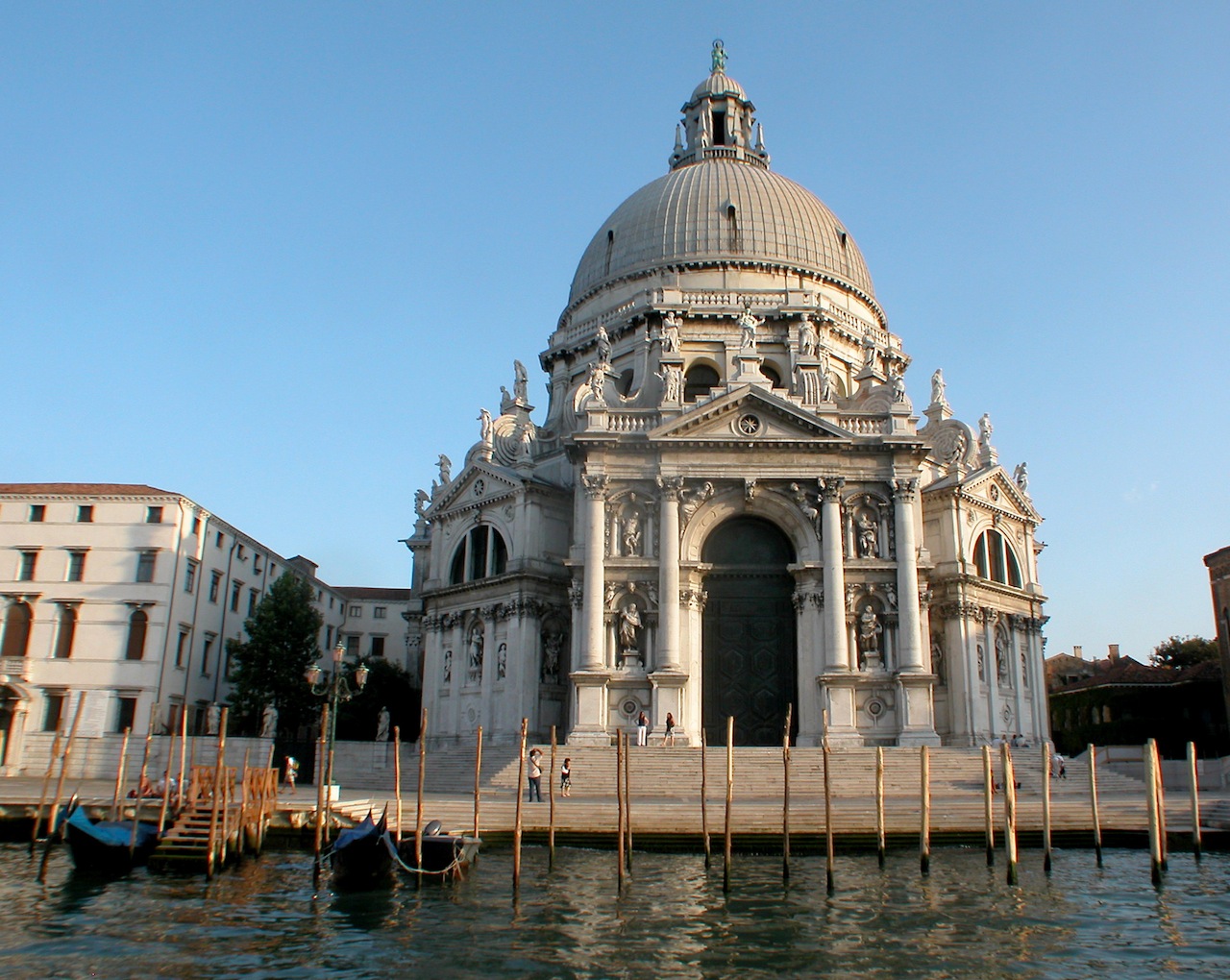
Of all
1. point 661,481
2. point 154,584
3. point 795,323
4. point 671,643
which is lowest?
point 671,643

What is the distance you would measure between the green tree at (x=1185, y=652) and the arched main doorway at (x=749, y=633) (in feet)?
93.4

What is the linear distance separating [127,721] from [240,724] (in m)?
3.64

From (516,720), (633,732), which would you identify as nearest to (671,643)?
(633,732)

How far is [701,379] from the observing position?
1411 inches

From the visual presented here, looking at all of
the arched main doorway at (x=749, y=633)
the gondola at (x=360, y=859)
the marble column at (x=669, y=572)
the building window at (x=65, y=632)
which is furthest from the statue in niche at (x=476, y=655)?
the gondola at (x=360, y=859)

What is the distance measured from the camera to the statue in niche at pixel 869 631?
28625 mm

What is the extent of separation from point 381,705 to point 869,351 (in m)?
21.6

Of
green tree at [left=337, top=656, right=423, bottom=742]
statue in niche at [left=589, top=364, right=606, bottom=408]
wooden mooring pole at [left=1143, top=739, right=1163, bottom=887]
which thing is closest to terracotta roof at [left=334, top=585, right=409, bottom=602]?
green tree at [left=337, top=656, right=423, bottom=742]

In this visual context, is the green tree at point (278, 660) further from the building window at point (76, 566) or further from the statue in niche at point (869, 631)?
the statue in niche at point (869, 631)

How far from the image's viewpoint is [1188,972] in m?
11.4

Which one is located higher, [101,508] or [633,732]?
[101,508]

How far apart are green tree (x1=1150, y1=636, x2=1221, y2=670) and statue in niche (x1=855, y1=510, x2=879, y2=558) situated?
90.5 feet

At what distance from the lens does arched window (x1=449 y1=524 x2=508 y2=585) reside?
3525 cm

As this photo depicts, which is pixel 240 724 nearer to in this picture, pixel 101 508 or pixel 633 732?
pixel 101 508
